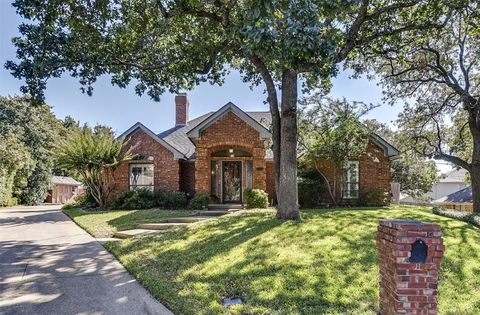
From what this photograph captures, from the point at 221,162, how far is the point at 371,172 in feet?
26.3

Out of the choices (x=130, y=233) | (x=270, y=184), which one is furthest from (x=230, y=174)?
(x=130, y=233)

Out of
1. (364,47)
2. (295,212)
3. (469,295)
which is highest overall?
(364,47)

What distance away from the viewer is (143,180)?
19.0m

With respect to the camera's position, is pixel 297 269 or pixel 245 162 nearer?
pixel 297 269

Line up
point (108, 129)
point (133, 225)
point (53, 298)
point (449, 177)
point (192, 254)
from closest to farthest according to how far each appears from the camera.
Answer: point (53, 298) < point (192, 254) < point (133, 225) < point (108, 129) < point (449, 177)

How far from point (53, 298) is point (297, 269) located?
3874 mm

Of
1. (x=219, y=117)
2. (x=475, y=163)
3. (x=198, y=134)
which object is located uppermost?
(x=219, y=117)

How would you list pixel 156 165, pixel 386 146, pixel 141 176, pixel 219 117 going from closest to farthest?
1. pixel 219 117
2. pixel 386 146
3. pixel 156 165
4. pixel 141 176

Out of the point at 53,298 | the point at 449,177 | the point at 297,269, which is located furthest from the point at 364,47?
the point at 449,177

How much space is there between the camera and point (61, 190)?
4094 cm

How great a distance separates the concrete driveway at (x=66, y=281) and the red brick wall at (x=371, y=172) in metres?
12.7

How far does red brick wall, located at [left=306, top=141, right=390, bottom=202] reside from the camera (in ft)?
58.8

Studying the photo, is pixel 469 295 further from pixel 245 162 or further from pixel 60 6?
pixel 245 162

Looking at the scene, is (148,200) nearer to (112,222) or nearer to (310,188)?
(112,222)
